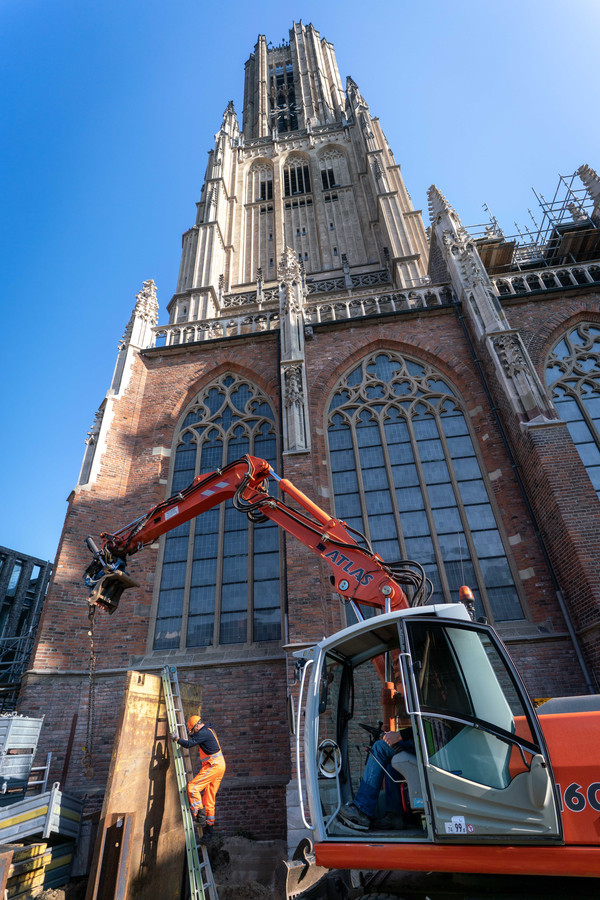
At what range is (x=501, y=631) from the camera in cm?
948

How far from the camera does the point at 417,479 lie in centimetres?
1172

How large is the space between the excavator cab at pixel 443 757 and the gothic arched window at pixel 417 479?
20.6 ft

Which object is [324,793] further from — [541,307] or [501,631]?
[541,307]

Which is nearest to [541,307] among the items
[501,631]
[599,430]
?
[599,430]

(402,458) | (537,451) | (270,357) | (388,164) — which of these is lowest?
(537,451)

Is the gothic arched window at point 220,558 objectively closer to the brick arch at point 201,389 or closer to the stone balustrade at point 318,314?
the brick arch at point 201,389

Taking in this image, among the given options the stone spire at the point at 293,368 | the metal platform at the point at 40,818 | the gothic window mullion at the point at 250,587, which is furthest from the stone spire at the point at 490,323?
the metal platform at the point at 40,818

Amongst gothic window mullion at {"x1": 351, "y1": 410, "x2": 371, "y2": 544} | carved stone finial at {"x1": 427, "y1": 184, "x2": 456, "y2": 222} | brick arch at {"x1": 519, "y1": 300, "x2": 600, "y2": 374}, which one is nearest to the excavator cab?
gothic window mullion at {"x1": 351, "y1": 410, "x2": 371, "y2": 544}

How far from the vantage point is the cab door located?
335 cm

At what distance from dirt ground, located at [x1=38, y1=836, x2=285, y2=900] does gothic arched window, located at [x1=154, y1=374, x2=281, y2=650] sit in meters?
3.53

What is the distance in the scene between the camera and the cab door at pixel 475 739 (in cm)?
335

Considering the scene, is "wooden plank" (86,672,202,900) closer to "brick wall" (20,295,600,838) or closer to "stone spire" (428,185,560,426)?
"brick wall" (20,295,600,838)

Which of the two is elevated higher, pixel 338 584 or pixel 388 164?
pixel 388 164

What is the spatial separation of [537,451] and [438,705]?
763 centimetres
